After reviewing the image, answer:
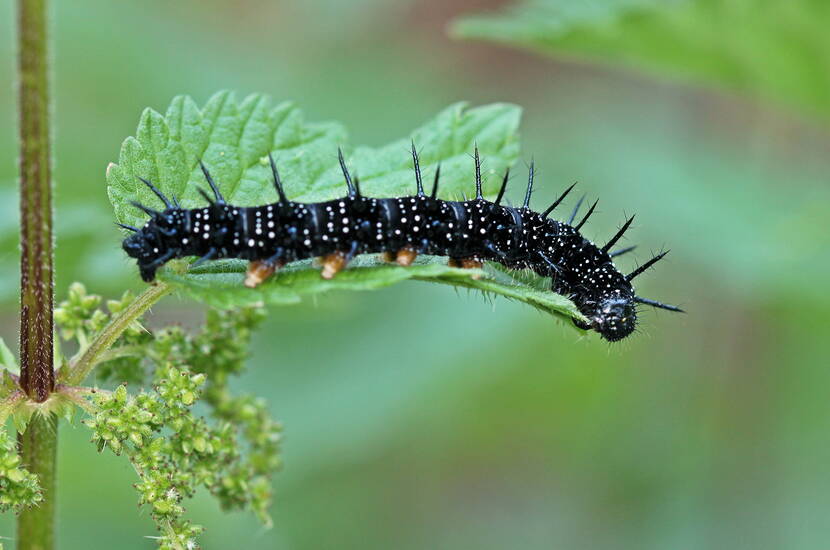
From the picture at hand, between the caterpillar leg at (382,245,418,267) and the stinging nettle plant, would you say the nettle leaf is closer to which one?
the stinging nettle plant

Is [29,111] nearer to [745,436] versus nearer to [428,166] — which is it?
[428,166]

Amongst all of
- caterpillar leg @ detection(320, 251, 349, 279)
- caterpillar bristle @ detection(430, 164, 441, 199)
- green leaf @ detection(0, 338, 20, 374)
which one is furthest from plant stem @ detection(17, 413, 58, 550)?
caterpillar bristle @ detection(430, 164, 441, 199)

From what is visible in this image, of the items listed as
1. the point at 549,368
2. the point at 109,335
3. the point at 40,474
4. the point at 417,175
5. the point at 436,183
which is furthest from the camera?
the point at 549,368

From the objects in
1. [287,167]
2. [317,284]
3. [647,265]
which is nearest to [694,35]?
[647,265]

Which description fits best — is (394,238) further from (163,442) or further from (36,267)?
(36,267)

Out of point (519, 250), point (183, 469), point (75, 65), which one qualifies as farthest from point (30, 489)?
point (75, 65)
